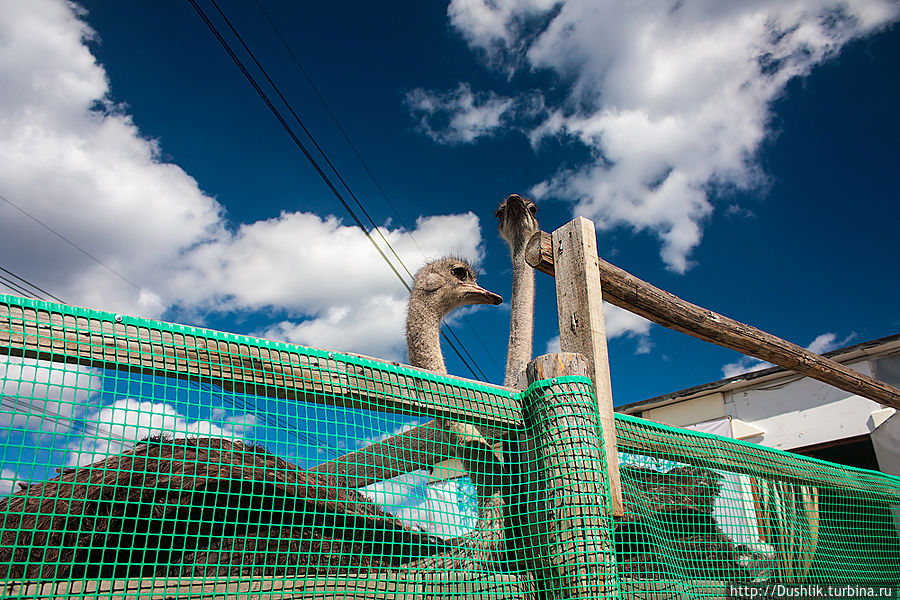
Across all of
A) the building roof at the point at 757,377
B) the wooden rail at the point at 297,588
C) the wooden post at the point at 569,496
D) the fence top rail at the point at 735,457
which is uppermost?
the building roof at the point at 757,377

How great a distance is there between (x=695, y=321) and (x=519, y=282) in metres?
4.31

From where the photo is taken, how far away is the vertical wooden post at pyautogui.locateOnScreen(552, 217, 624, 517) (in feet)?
7.45

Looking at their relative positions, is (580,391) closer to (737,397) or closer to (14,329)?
(14,329)

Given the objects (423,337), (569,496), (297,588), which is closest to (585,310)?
(569,496)

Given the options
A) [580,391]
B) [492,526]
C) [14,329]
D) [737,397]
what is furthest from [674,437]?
[737,397]

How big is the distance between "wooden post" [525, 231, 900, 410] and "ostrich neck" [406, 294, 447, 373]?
6.22ft

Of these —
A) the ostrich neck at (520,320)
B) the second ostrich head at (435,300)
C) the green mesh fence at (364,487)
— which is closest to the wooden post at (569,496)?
the green mesh fence at (364,487)

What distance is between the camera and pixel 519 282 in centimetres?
749

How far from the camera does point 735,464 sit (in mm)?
2953

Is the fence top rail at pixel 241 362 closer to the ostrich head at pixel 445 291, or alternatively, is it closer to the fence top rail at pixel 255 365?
the fence top rail at pixel 255 365

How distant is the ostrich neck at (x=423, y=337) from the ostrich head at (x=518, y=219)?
344 centimetres

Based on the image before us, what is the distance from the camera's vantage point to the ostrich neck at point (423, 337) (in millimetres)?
4711

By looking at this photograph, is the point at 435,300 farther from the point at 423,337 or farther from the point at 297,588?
the point at 297,588

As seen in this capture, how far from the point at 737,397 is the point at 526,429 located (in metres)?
7.35
